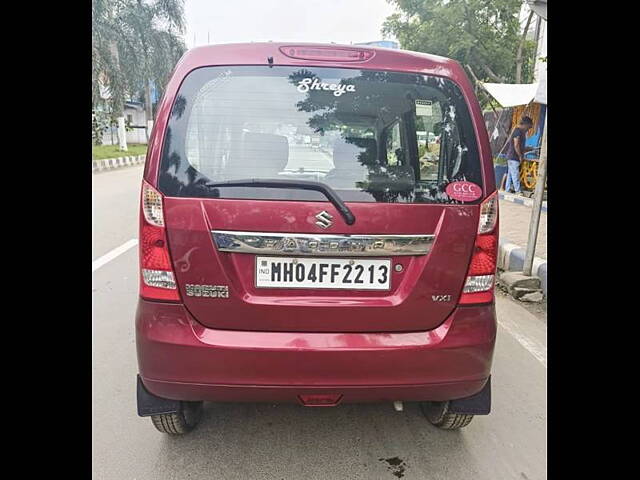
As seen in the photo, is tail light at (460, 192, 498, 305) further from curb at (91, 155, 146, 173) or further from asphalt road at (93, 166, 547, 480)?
curb at (91, 155, 146, 173)

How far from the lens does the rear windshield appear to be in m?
1.90

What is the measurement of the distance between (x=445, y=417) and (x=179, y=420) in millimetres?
1263

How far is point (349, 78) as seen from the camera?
1.96 metres

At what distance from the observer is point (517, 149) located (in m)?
10.6

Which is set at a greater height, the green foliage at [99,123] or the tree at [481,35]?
the tree at [481,35]

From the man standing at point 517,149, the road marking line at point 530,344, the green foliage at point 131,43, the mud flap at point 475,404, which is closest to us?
the mud flap at point 475,404

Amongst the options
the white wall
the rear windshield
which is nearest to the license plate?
the rear windshield

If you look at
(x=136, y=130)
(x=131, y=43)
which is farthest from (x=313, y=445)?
(x=136, y=130)

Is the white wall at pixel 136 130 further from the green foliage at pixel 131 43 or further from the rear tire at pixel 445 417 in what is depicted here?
the rear tire at pixel 445 417

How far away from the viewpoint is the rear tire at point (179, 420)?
227 cm

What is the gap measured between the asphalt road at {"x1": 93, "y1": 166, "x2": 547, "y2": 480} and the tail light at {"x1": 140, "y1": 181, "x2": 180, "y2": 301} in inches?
34.0

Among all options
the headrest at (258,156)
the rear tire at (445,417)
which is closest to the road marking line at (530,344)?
the rear tire at (445,417)

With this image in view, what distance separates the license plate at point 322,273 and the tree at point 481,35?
61.4 ft

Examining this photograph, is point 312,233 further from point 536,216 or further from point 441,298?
point 536,216
